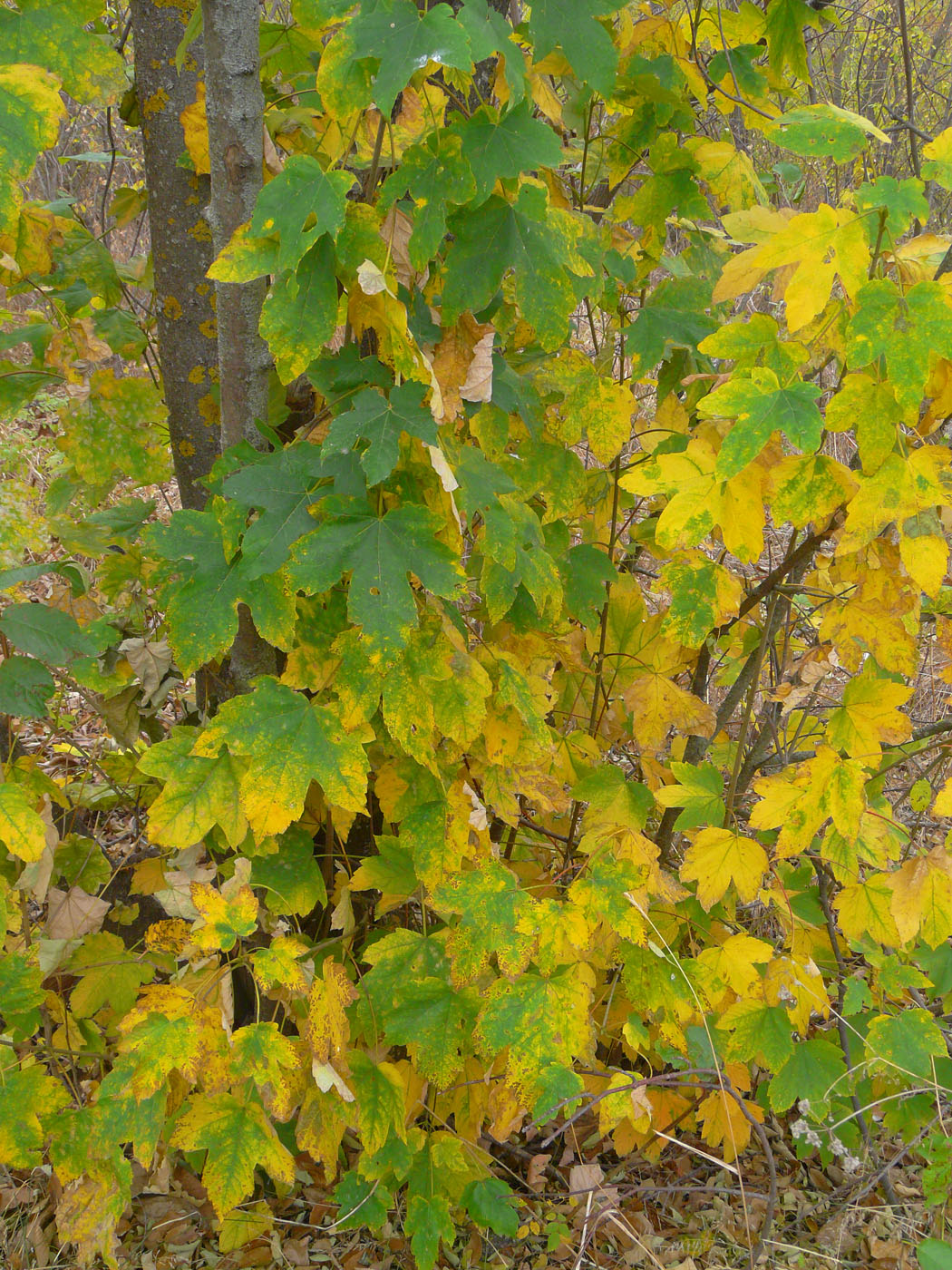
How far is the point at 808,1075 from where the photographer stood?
1741 millimetres

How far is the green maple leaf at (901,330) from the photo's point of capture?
1.13m

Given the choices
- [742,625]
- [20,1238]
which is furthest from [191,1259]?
[742,625]

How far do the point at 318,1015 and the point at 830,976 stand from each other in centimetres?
129

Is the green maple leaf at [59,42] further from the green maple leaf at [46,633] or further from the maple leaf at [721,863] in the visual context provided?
the maple leaf at [721,863]

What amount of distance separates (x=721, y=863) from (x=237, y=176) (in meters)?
1.33

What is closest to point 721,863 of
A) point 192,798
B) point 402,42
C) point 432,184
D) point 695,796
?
point 695,796

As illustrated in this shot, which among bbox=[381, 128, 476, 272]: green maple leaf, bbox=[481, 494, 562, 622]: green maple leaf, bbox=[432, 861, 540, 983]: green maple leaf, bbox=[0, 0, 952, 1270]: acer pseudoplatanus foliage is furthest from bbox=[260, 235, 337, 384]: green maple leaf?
bbox=[432, 861, 540, 983]: green maple leaf

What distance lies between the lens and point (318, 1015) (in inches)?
54.5

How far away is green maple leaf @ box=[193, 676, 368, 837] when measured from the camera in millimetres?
1248

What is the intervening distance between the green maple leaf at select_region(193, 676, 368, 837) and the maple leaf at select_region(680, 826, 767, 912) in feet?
2.12

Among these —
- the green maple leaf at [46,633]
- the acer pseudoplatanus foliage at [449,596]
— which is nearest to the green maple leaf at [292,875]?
the acer pseudoplatanus foliage at [449,596]

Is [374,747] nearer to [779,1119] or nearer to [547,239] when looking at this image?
[547,239]

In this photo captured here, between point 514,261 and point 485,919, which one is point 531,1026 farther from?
point 514,261

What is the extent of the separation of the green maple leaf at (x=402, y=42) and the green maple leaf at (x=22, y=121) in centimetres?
38
